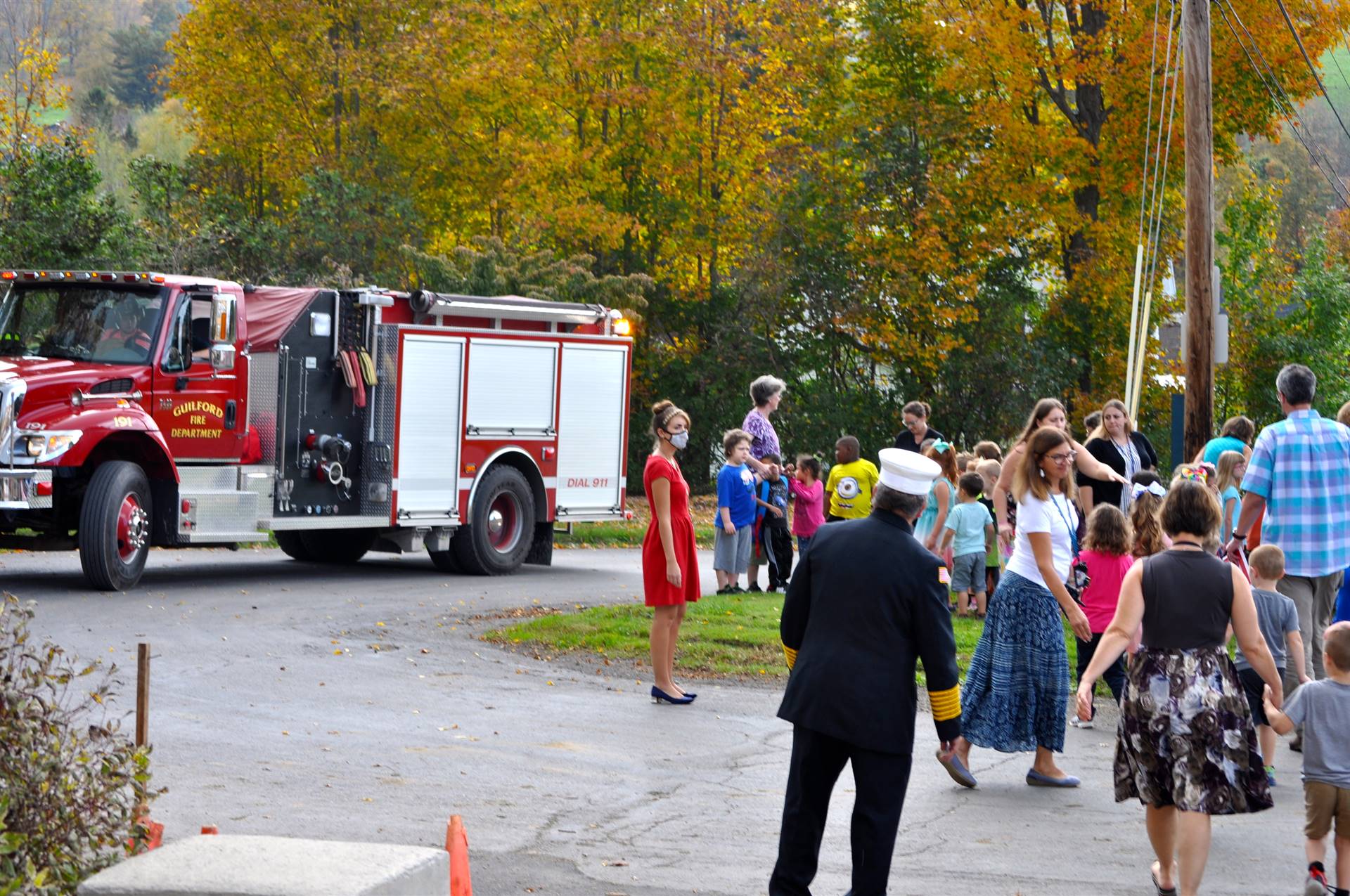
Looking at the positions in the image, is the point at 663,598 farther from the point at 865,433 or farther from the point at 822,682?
the point at 865,433

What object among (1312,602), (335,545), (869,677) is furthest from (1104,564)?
(335,545)

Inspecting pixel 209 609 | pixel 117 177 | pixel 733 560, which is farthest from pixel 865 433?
pixel 117 177

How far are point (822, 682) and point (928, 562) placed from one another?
0.56 meters

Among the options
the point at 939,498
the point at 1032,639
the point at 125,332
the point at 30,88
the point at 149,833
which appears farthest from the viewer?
the point at 30,88

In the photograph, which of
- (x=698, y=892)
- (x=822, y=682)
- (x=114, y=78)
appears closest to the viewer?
(x=822, y=682)

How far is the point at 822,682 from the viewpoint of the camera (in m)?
5.84

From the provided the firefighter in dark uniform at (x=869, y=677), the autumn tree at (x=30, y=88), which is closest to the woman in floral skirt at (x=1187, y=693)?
the firefighter in dark uniform at (x=869, y=677)

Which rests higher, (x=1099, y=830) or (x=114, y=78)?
(x=114, y=78)

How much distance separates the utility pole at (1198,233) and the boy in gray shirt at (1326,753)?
9.60 metres

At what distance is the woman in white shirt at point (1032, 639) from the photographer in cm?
837

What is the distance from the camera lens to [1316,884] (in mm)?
6441

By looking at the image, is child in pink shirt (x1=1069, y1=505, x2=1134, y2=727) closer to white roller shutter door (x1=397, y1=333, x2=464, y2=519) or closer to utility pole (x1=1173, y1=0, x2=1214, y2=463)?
utility pole (x1=1173, y1=0, x2=1214, y2=463)

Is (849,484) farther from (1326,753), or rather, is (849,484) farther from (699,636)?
(1326,753)

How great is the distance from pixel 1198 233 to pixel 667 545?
7.89 m
